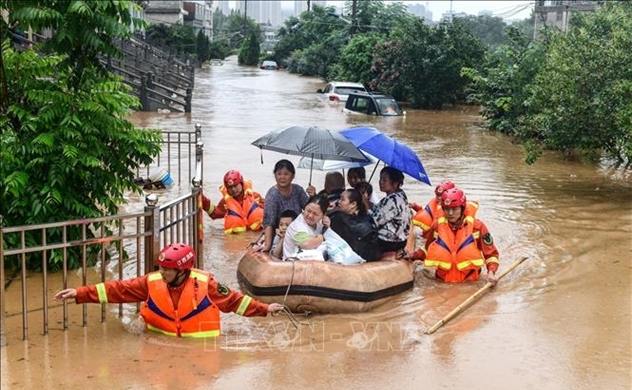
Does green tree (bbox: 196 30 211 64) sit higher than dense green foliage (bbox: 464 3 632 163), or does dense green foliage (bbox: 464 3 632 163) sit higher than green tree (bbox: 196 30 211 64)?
green tree (bbox: 196 30 211 64)

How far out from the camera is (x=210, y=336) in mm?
6719

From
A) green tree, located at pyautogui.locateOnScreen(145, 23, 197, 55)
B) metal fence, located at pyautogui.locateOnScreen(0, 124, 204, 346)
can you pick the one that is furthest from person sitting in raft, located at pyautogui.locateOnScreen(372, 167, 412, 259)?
green tree, located at pyautogui.locateOnScreen(145, 23, 197, 55)

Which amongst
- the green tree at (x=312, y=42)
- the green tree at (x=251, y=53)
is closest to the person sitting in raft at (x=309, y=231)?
the green tree at (x=312, y=42)

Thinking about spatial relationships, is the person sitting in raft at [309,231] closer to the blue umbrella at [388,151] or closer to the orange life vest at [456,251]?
the blue umbrella at [388,151]

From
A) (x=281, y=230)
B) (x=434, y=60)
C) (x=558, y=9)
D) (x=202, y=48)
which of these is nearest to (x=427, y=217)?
(x=281, y=230)

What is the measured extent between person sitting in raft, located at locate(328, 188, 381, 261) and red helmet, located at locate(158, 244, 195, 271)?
101 inches

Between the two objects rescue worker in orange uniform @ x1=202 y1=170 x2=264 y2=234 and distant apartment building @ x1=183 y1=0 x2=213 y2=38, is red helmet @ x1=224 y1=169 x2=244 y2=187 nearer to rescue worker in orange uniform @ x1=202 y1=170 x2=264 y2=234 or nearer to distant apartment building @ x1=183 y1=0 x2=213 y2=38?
rescue worker in orange uniform @ x1=202 y1=170 x2=264 y2=234

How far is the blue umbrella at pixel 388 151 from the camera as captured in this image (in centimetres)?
893

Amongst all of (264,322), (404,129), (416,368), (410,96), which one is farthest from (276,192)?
(410,96)

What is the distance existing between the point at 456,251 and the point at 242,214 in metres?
3.56

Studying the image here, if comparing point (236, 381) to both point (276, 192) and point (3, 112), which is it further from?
point (3, 112)

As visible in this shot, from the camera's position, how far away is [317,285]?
7.47m

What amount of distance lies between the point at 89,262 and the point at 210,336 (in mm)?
2754

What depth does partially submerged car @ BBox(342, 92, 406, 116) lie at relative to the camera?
3059cm
